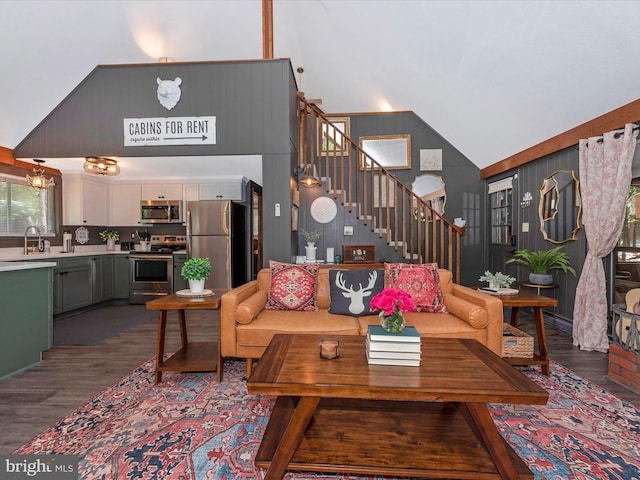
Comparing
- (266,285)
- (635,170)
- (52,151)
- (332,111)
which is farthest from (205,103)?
(635,170)

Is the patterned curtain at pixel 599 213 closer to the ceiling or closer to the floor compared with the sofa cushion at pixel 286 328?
closer to the ceiling

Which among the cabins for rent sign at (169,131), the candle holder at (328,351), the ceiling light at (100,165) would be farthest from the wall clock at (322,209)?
the candle holder at (328,351)

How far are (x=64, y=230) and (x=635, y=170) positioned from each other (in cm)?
782

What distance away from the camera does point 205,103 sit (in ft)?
12.9

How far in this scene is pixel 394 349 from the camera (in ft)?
5.37

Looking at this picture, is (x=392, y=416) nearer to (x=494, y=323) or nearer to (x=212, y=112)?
(x=494, y=323)

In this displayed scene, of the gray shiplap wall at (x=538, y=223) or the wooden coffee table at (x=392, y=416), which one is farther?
Result: the gray shiplap wall at (x=538, y=223)

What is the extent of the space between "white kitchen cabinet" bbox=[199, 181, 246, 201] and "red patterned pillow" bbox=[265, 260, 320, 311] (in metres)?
3.13

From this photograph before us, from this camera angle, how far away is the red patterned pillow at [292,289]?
2922 millimetres

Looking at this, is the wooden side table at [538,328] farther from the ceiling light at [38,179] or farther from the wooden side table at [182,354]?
the ceiling light at [38,179]

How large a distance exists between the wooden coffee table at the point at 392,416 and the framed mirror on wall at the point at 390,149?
502cm

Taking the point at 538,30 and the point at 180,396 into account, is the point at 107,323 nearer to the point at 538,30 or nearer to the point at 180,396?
the point at 180,396

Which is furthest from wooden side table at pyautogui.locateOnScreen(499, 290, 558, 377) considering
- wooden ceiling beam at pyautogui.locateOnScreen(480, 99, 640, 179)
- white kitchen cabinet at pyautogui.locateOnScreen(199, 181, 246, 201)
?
white kitchen cabinet at pyautogui.locateOnScreen(199, 181, 246, 201)

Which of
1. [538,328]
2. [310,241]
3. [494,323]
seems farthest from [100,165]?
[538,328]
